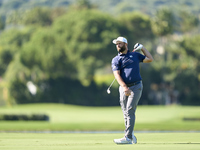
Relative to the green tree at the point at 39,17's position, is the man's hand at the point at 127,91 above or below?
below

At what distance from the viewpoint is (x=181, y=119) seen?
39125 millimetres

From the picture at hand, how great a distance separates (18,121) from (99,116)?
8631mm

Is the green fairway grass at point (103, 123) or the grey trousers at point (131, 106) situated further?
the green fairway grass at point (103, 123)

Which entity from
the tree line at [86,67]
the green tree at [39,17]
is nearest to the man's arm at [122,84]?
the tree line at [86,67]

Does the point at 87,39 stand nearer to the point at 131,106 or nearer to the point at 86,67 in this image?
the point at 86,67

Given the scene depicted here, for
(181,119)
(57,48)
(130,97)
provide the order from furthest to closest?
1. (57,48)
2. (181,119)
3. (130,97)

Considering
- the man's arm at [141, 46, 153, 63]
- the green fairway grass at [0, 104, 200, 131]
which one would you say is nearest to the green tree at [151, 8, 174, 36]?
the green fairway grass at [0, 104, 200, 131]

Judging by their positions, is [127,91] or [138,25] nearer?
[127,91]

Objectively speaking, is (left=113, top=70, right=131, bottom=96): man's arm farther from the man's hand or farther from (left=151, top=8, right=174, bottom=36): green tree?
(left=151, top=8, right=174, bottom=36): green tree

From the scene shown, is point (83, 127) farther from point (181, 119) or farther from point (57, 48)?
point (57, 48)

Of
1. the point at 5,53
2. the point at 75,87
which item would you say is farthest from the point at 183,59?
the point at 5,53

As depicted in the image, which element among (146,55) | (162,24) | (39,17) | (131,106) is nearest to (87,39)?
(162,24)
